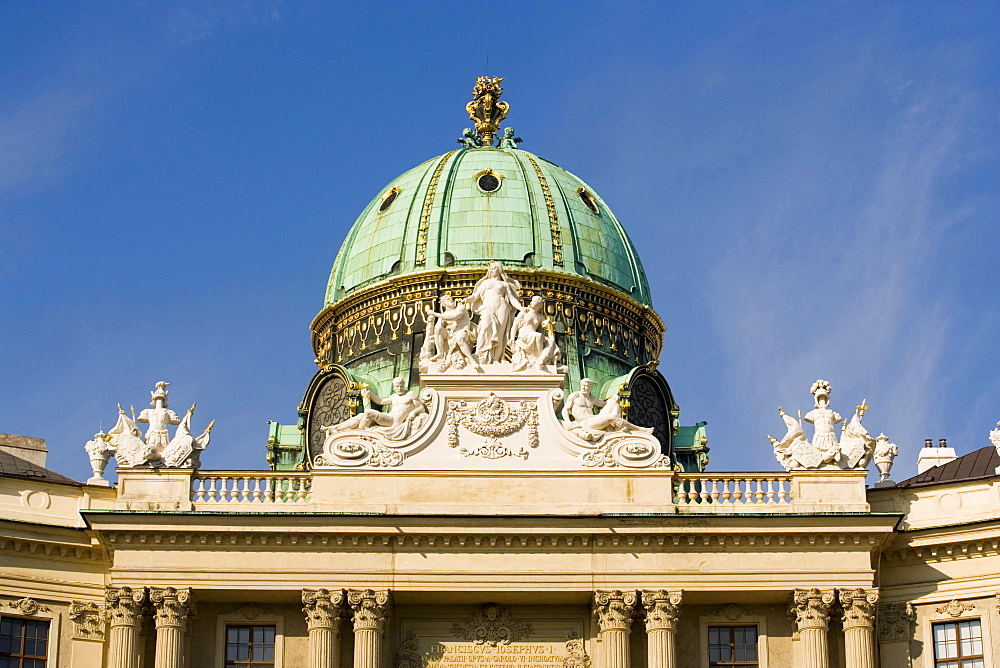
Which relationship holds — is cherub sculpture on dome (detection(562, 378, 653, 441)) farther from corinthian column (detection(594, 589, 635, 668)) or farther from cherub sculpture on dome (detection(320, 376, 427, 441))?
corinthian column (detection(594, 589, 635, 668))

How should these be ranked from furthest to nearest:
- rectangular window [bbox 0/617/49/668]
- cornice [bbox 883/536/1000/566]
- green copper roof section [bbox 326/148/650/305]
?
green copper roof section [bbox 326/148/650/305] → cornice [bbox 883/536/1000/566] → rectangular window [bbox 0/617/49/668]

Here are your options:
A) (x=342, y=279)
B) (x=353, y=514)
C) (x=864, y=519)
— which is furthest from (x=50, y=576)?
(x=864, y=519)

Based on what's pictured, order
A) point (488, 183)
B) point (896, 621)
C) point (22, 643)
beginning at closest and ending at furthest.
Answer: point (22, 643) < point (896, 621) < point (488, 183)

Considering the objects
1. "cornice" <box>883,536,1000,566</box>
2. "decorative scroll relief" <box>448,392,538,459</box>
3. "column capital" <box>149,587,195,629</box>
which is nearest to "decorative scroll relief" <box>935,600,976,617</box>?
"cornice" <box>883,536,1000,566</box>

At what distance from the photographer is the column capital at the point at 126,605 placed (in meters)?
42.3

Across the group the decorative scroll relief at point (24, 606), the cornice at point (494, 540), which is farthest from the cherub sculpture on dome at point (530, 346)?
the decorative scroll relief at point (24, 606)

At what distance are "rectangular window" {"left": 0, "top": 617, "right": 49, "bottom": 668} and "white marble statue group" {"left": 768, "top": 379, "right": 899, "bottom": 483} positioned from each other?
16.0m

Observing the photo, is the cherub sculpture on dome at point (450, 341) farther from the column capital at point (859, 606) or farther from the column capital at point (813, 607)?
the column capital at point (859, 606)

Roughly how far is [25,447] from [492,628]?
16391 millimetres

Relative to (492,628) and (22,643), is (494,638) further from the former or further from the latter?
(22,643)

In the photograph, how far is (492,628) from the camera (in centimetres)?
4356

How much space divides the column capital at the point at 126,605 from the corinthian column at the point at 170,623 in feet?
0.82

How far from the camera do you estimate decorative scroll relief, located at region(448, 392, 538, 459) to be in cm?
4372

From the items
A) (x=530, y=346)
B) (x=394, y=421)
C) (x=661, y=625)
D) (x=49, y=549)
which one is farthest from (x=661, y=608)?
(x=49, y=549)
